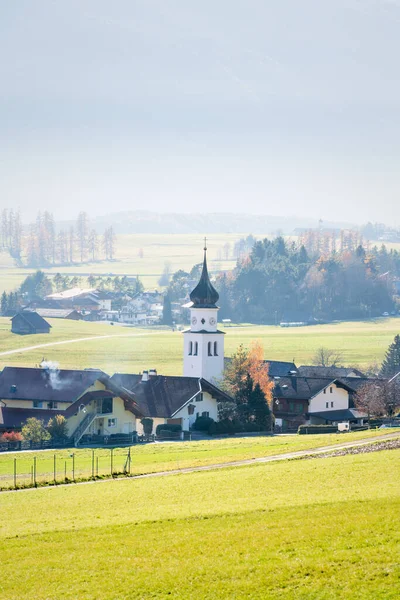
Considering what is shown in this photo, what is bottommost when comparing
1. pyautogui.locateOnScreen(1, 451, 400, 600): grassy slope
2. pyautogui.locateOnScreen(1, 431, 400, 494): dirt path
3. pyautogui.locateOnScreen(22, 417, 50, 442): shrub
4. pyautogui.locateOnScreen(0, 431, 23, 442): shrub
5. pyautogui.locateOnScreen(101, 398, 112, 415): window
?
pyautogui.locateOnScreen(0, 431, 23, 442): shrub

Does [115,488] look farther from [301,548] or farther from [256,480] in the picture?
[301,548]

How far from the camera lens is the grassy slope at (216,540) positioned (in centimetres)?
2439

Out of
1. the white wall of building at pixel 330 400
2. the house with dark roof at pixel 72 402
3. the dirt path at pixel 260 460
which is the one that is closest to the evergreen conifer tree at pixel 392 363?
the white wall of building at pixel 330 400

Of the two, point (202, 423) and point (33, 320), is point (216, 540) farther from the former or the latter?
point (33, 320)

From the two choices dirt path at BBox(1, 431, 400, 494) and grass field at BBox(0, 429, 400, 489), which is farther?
grass field at BBox(0, 429, 400, 489)

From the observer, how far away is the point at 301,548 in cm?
2630

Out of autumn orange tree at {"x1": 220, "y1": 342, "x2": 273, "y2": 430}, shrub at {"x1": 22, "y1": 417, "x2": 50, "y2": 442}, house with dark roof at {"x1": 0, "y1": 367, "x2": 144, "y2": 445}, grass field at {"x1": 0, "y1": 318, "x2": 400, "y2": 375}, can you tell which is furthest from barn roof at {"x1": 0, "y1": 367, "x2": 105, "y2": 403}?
grass field at {"x1": 0, "y1": 318, "x2": 400, "y2": 375}

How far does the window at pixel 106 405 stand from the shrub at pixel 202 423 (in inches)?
305

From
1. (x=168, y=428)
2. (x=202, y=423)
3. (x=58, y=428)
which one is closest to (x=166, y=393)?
(x=202, y=423)

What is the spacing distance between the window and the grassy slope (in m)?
34.4

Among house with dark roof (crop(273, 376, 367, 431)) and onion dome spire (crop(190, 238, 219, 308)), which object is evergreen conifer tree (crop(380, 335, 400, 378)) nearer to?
onion dome spire (crop(190, 238, 219, 308))

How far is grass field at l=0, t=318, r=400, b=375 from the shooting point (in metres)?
145

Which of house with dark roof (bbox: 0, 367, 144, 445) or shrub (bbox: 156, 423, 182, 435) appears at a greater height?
house with dark roof (bbox: 0, 367, 144, 445)

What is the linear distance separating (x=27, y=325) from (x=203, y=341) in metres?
87.7
